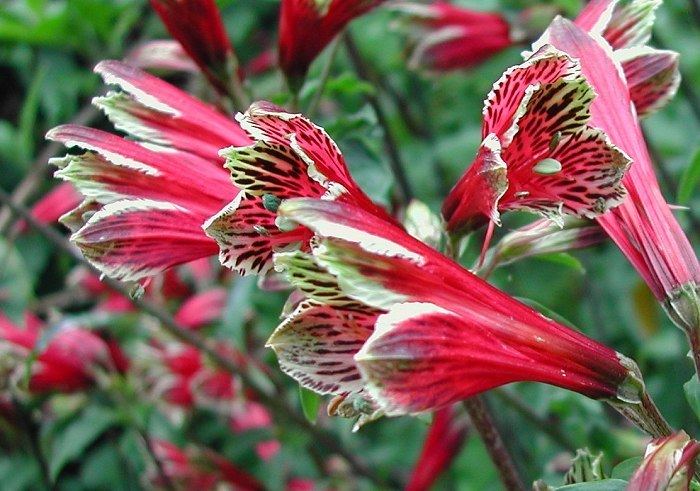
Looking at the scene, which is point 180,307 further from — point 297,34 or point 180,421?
point 297,34

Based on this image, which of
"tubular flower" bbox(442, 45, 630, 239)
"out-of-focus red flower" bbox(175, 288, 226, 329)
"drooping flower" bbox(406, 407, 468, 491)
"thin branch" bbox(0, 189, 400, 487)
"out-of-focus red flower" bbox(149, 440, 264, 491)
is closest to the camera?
"tubular flower" bbox(442, 45, 630, 239)

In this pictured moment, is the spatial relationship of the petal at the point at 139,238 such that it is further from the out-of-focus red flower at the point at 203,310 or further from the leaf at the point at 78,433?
the out-of-focus red flower at the point at 203,310

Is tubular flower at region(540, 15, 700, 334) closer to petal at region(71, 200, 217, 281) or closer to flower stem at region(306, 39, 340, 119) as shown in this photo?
petal at region(71, 200, 217, 281)

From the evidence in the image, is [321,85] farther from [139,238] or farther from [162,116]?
[139,238]

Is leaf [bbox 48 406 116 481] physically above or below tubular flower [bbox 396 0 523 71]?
below

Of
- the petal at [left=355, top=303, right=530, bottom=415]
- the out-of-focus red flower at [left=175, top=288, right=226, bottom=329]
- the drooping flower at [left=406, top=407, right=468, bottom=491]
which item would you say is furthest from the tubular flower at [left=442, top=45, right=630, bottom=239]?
the out-of-focus red flower at [left=175, top=288, right=226, bottom=329]

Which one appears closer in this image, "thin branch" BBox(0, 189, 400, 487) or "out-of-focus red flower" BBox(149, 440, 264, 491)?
"thin branch" BBox(0, 189, 400, 487)

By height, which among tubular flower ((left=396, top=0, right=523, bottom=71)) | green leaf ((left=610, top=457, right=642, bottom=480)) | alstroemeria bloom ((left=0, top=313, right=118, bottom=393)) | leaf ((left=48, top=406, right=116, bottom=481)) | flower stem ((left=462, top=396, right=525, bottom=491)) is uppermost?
tubular flower ((left=396, top=0, right=523, bottom=71))
